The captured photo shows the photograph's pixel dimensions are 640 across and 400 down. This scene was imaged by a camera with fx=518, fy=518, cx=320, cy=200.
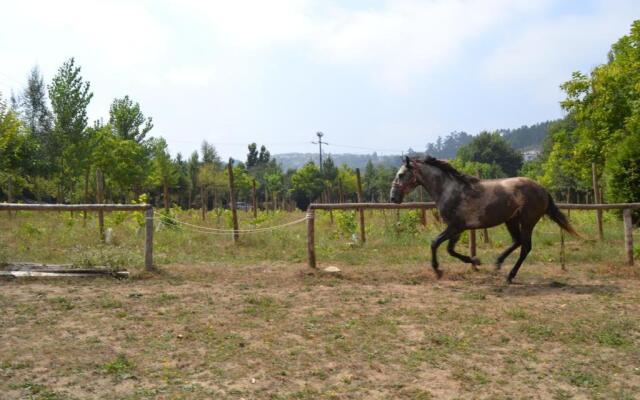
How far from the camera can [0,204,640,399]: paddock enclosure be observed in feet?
13.6

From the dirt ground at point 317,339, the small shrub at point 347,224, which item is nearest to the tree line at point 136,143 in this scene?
the small shrub at point 347,224

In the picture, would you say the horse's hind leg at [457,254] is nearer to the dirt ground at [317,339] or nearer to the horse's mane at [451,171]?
the dirt ground at [317,339]

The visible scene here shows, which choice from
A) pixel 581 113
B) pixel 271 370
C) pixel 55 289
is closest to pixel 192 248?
pixel 55 289

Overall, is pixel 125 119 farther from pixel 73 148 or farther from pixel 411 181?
pixel 411 181

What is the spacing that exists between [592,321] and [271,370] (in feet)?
12.4

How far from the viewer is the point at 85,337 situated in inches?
205

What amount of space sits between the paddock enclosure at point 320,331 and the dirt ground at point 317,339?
0.06 ft

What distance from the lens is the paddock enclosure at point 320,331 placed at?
163 inches

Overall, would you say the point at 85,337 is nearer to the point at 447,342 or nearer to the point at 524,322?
the point at 447,342

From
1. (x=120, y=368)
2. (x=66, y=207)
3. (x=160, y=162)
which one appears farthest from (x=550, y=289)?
(x=160, y=162)

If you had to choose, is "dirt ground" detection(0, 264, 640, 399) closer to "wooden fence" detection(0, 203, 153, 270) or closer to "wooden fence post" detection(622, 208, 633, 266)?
"wooden fence" detection(0, 203, 153, 270)

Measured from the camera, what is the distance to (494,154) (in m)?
68.2

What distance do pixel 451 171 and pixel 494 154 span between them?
6342 centimetres

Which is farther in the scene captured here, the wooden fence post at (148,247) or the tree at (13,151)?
the tree at (13,151)
